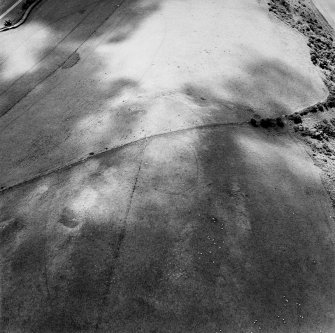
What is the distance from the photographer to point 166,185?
7.84 meters

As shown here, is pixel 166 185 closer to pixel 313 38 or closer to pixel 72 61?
pixel 72 61

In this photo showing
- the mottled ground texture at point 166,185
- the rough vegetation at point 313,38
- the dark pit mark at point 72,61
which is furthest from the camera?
the dark pit mark at point 72,61

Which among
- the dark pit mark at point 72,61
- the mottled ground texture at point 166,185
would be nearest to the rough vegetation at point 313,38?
the mottled ground texture at point 166,185

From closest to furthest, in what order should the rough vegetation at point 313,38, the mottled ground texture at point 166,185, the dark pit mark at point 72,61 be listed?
1. the mottled ground texture at point 166,185
2. the rough vegetation at point 313,38
3. the dark pit mark at point 72,61

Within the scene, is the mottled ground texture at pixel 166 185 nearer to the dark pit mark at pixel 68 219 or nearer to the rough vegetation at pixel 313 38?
the dark pit mark at pixel 68 219

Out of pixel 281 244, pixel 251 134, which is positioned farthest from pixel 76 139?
pixel 281 244

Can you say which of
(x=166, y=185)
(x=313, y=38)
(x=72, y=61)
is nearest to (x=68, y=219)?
(x=166, y=185)

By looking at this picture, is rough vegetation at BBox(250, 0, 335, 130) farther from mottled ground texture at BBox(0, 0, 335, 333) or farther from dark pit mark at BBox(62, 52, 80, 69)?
dark pit mark at BBox(62, 52, 80, 69)

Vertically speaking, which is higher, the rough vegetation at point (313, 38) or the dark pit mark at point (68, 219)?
the rough vegetation at point (313, 38)

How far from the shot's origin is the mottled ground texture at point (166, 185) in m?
6.48

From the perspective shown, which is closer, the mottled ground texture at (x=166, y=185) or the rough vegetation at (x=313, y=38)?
the mottled ground texture at (x=166, y=185)

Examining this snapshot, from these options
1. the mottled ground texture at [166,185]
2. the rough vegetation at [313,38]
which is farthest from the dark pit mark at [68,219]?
the rough vegetation at [313,38]

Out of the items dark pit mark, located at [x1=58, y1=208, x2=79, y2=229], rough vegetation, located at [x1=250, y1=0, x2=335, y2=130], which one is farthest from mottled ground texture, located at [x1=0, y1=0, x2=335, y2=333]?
rough vegetation, located at [x1=250, y1=0, x2=335, y2=130]

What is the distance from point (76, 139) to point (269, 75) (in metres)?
6.91
